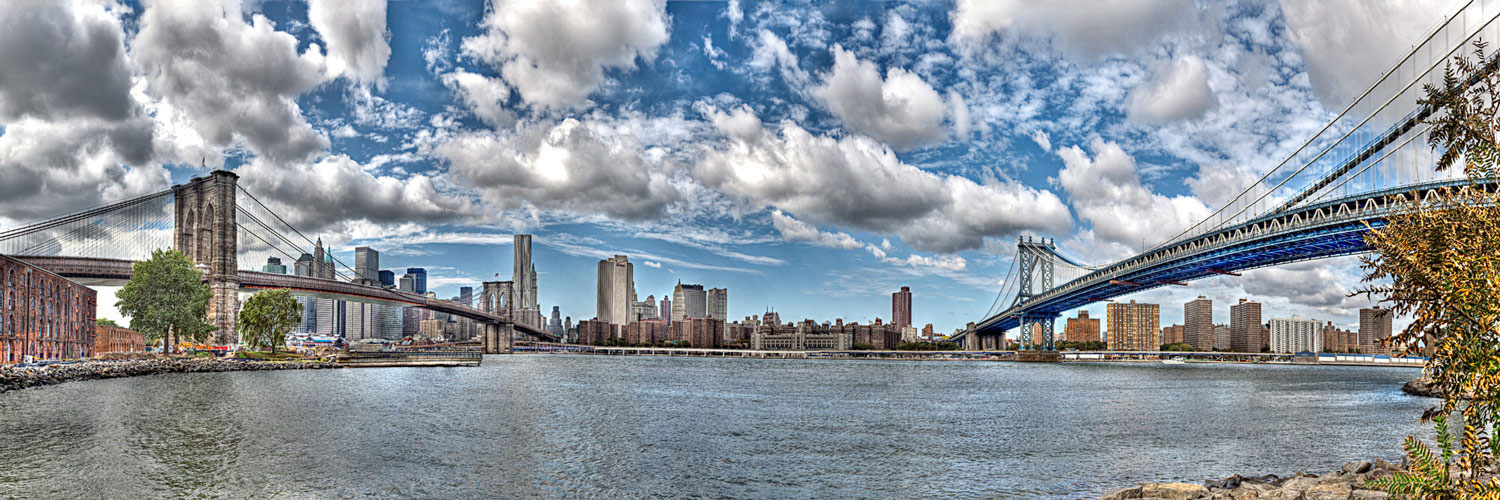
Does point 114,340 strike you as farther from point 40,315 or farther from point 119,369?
point 119,369

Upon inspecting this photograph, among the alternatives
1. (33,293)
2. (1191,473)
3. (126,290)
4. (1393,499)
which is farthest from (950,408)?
(126,290)

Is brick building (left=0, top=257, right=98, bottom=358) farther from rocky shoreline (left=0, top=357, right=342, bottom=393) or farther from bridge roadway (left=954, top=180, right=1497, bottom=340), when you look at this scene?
bridge roadway (left=954, top=180, right=1497, bottom=340)

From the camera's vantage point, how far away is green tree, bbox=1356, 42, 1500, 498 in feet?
21.6

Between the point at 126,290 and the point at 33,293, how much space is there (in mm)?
14728

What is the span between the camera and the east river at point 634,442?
21.0 m

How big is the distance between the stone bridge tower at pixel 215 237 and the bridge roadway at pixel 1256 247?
332ft

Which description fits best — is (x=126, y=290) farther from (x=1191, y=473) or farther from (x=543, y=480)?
(x=1191, y=473)

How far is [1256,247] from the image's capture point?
7338cm

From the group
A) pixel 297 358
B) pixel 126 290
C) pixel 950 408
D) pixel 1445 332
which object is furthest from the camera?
pixel 297 358

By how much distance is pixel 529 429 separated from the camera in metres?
33.1

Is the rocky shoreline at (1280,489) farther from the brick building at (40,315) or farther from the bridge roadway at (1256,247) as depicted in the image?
the brick building at (40,315)

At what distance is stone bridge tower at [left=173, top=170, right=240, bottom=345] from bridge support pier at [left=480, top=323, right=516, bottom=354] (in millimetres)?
83127

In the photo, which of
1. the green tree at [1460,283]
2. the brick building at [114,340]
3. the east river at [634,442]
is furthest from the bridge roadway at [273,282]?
the green tree at [1460,283]

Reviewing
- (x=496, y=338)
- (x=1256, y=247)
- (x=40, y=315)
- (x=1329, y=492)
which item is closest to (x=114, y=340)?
(x=40, y=315)
